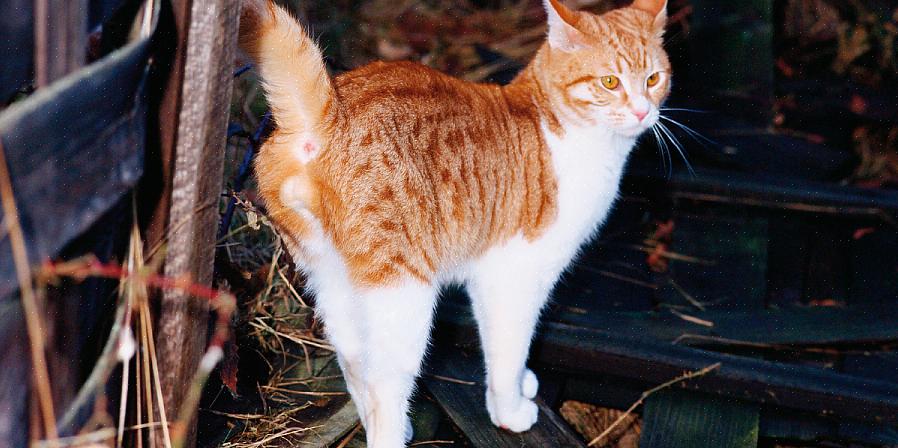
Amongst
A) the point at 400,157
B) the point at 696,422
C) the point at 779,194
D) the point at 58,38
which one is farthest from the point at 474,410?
the point at 779,194

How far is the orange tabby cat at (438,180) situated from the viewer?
1973mm

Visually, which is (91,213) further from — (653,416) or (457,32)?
(457,32)

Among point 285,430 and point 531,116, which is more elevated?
point 531,116

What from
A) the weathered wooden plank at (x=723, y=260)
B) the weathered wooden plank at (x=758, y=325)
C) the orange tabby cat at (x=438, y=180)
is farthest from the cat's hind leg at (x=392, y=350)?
the weathered wooden plank at (x=723, y=260)

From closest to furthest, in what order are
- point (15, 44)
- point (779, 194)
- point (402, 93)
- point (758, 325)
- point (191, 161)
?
point (15, 44) → point (191, 161) → point (402, 93) → point (758, 325) → point (779, 194)

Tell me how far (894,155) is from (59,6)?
4.52m

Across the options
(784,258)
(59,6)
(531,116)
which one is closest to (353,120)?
(531,116)

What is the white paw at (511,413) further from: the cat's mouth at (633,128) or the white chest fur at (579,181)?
the cat's mouth at (633,128)

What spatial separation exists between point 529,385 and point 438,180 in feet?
2.64

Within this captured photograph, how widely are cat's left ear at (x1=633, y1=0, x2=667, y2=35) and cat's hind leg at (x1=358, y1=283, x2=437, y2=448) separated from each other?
121 centimetres

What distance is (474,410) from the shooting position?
254 centimetres

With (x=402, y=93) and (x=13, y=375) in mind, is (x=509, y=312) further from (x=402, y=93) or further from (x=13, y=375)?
(x=13, y=375)

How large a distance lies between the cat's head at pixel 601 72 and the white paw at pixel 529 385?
0.78 meters

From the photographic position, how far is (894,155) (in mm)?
4633
